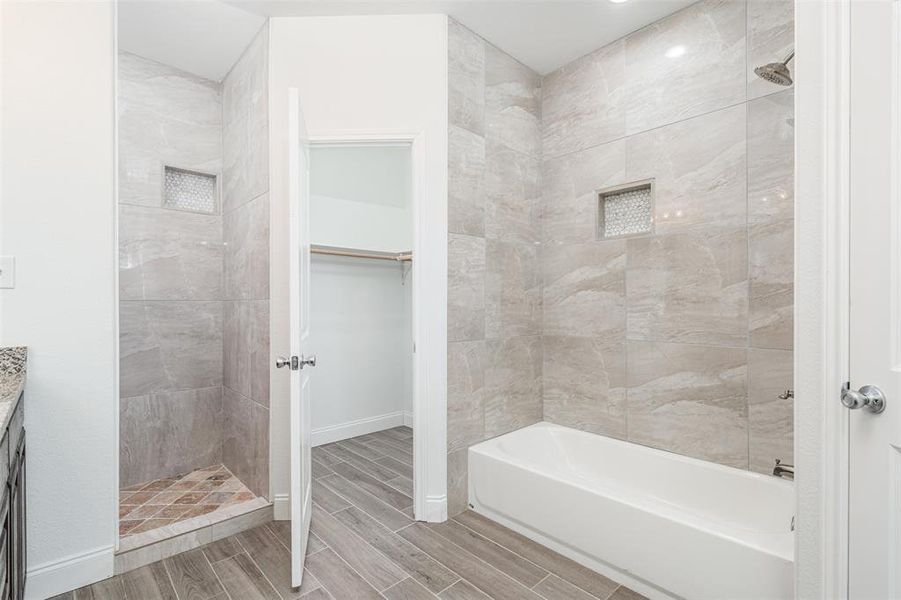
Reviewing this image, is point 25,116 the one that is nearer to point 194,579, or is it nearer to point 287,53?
point 287,53

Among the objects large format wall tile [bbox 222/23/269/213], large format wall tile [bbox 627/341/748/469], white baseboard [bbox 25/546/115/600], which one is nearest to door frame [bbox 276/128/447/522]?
large format wall tile [bbox 222/23/269/213]

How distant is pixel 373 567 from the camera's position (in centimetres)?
192

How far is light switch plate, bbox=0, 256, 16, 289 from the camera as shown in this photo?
1619 mm

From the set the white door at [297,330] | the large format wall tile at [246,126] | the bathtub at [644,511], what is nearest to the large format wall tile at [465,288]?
the bathtub at [644,511]

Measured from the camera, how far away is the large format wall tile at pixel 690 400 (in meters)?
2.11

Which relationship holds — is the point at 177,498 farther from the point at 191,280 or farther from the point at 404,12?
the point at 404,12

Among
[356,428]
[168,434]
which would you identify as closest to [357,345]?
[356,428]

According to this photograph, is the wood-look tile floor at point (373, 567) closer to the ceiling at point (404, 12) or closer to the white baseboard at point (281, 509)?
the white baseboard at point (281, 509)

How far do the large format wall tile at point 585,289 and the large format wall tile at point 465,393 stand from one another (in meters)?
0.61

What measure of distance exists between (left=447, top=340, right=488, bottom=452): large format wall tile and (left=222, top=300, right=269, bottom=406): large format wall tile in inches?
39.7

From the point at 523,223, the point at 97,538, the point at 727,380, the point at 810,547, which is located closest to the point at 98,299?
the point at 97,538

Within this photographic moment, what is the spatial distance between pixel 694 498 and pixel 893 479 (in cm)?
124

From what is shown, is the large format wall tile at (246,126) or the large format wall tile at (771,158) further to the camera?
the large format wall tile at (246,126)

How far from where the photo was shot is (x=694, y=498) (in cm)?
217
